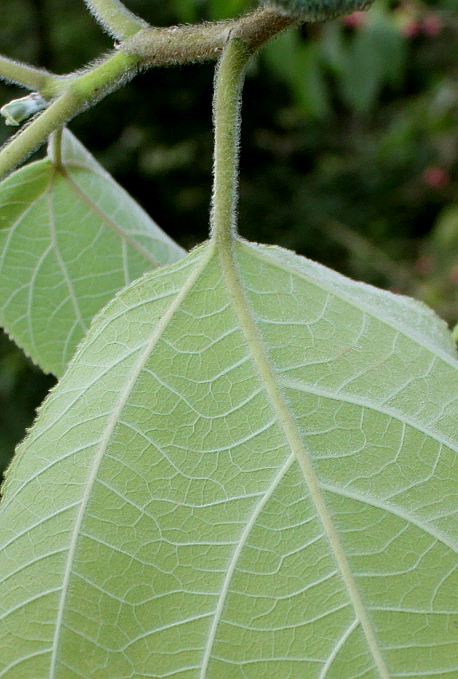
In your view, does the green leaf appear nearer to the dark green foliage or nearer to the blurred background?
the dark green foliage

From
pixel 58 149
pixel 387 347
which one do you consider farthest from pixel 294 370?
pixel 58 149

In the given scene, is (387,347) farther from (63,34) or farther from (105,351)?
(63,34)

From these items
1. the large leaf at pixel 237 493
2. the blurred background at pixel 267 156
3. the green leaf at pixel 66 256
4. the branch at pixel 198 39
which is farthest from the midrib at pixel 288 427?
the blurred background at pixel 267 156

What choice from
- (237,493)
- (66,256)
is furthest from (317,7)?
(66,256)

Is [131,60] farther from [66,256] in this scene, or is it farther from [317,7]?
[66,256]

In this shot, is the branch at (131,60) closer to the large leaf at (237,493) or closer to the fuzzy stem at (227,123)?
the fuzzy stem at (227,123)

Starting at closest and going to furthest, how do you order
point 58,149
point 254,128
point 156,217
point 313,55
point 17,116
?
point 17,116 < point 58,149 < point 313,55 < point 156,217 < point 254,128
